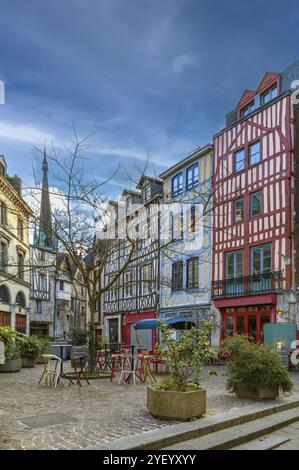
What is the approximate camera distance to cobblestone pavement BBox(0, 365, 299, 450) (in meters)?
5.30

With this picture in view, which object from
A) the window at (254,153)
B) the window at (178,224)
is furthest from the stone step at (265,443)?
the window at (178,224)

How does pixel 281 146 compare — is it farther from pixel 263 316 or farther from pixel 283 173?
pixel 263 316

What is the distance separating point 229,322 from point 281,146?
773 cm

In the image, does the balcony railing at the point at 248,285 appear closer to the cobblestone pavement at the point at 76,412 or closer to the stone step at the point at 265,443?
the cobblestone pavement at the point at 76,412

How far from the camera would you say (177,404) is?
631 cm

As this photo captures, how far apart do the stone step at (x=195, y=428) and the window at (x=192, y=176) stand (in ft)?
54.0

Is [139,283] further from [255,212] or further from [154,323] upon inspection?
[154,323]

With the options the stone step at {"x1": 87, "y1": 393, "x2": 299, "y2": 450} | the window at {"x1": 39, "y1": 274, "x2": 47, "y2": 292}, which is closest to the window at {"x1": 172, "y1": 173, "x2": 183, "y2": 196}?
the stone step at {"x1": 87, "y1": 393, "x2": 299, "y2": 450}

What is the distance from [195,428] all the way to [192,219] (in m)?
17.6

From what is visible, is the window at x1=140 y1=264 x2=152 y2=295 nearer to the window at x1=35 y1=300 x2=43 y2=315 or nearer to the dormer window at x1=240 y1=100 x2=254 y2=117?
the dormer window at x1=240 y1=100 x2=254 y2=117

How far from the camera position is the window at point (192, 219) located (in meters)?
22.9
